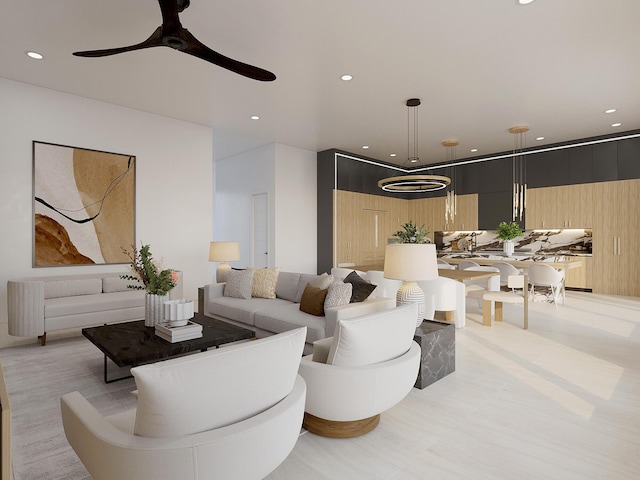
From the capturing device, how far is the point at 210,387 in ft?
4.44

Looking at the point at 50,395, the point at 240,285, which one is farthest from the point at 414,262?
the point at 50,395

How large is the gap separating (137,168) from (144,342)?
11.5 ft

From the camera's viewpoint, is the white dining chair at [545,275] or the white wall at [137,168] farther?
the white dining chair at [545,275]

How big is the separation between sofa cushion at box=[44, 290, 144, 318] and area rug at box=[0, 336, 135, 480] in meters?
0.37

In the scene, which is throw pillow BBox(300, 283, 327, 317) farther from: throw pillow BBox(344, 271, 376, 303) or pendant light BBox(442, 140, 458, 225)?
pendant light BBox(442, 140, 458, 225)

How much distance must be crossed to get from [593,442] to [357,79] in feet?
13.4

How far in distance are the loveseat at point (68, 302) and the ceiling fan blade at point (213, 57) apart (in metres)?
2.71

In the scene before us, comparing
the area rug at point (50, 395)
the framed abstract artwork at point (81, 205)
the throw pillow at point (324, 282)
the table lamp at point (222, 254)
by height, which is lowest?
the area rug at point (50, 395)

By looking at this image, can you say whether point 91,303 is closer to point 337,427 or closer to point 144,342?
point 144,342

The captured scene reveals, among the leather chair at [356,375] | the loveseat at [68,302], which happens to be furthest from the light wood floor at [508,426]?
the loveseat at [68,302]

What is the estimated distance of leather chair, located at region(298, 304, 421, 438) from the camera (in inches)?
79.7

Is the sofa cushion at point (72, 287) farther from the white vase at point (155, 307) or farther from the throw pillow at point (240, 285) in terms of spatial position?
the white vase at point (155, 307)

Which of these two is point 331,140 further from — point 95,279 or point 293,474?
point 293,474

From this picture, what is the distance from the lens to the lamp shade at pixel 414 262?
3000 mm
